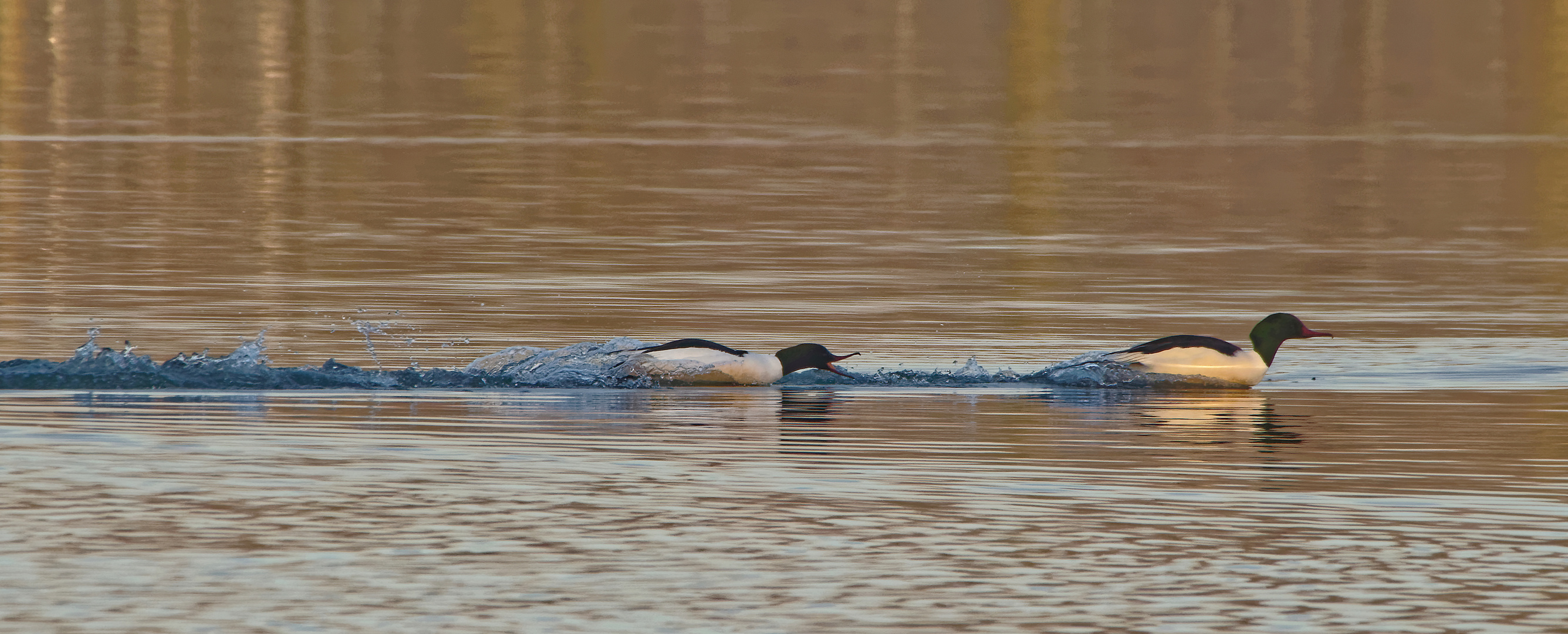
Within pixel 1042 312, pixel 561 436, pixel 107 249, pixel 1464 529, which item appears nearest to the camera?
pixel 1464 529

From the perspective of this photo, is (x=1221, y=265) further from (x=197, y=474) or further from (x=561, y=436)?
(x=197, y=474)

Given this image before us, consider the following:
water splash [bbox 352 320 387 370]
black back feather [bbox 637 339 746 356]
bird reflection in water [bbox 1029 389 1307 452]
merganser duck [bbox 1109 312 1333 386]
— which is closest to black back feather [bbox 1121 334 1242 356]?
merganser duck [bbox 1109 312 1333 386]

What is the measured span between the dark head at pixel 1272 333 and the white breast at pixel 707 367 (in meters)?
3.54

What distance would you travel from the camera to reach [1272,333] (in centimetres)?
2000

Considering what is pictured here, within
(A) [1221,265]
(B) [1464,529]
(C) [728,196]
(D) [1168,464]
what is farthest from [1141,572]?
(C) [728,196]

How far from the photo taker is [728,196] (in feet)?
120

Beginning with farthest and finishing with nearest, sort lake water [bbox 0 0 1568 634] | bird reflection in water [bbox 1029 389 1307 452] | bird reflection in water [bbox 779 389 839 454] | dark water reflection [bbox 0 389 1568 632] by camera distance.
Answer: bird reflection in water [bbox 1029 389 1307 452] < bird reflection in water [bbox 779 389 839 454] < lake water [bbox 0 0 1568 634] < dark water reflection [bbox 0 389 1568 632]

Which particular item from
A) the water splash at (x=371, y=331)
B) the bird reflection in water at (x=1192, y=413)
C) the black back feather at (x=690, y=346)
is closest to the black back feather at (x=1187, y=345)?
the bird reflection in water at (x=1192, y=413)

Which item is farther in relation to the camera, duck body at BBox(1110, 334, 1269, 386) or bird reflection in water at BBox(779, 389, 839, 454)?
duck body at BBox(1110, 334, 1269, 386)

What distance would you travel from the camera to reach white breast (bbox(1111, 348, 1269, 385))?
1912 centimetres

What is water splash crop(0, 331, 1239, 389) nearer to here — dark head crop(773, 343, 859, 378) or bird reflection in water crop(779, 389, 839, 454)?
dark head crop(773, 343, 859, 378)

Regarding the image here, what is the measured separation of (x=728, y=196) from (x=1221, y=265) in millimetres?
9807

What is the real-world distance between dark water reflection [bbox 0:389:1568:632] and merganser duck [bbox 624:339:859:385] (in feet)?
3.16

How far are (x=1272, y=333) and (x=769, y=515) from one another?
26.4 ft
